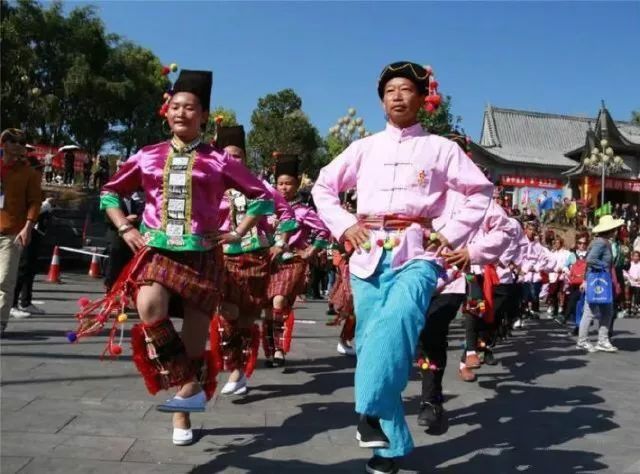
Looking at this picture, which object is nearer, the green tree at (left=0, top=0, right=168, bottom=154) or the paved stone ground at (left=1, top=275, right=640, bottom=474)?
the paved stone ground at (left=1, top=275, right=640, bottom=474)

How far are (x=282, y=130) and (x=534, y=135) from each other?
69.0 ft

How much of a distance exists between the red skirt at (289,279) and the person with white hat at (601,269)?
500 cm

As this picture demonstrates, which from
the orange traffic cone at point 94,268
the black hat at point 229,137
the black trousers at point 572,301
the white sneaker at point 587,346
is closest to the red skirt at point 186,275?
the black hat at point 229,137

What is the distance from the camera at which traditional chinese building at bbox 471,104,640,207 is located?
151ft

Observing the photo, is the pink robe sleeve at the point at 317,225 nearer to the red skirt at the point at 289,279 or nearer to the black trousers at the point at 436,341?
the red skirt at the point at 289,279

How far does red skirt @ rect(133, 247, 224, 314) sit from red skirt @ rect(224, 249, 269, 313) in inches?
54.8

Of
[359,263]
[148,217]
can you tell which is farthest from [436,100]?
[148,217]

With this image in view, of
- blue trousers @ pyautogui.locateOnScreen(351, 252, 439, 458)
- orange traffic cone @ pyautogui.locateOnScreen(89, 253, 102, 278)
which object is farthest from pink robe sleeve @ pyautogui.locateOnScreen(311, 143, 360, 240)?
orange traffic cone @ pyautogui.locateOnScreen(89, 253, 102, 278)

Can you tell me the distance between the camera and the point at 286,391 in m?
5.66

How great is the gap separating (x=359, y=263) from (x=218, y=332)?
197 centimetres

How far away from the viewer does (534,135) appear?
55.8 m

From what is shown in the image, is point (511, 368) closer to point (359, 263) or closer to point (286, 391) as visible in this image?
point (286, 391)

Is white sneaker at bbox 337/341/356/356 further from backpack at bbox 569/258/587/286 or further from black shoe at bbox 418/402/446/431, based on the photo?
backpack at bbox 569/258/587/286

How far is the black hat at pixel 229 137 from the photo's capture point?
582 centimetres
